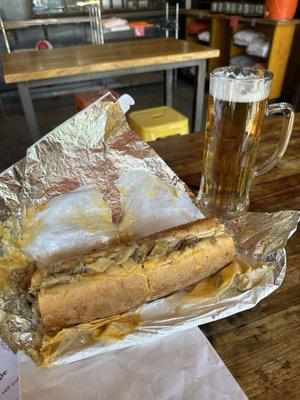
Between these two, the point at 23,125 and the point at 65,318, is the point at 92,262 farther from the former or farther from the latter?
the point at 23,125

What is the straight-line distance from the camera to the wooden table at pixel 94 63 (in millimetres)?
1795

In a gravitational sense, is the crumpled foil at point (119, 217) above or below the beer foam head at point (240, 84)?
below

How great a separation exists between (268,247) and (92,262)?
313 mm

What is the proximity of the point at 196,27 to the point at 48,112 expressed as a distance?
2.27m

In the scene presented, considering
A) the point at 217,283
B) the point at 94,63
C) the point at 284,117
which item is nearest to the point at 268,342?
the point at 217,283

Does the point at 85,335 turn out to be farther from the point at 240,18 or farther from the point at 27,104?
the point at 240,18

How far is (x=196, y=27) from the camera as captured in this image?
4.18m

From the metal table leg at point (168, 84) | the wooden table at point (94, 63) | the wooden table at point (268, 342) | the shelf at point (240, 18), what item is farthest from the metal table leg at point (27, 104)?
the shelf at point (240, 18)

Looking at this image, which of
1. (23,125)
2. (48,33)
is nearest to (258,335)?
(23,125)

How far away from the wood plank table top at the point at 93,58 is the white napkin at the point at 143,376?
5.52 feet

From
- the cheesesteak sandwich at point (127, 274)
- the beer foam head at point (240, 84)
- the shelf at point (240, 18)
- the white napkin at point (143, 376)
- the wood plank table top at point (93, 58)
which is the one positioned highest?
the beer foam head at point (240, 84)

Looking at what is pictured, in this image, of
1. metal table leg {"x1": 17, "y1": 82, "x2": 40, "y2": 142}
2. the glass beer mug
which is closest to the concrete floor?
metal table leg {"x1": 17, "y1": 82, "x2": 40, "y2": 142}

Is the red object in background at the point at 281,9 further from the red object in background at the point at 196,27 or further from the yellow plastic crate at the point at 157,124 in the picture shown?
the yellow plastic crate at the point at 157,124

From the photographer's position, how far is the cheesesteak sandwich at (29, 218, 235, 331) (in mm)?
460
